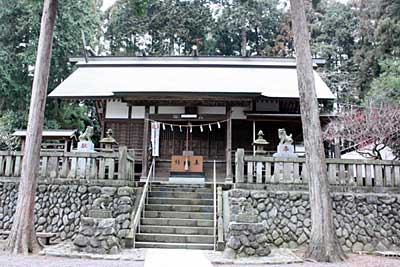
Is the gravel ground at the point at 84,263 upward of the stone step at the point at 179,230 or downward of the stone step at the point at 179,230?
downward

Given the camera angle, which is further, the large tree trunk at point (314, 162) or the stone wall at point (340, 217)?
the stone wall at point (340, 217)

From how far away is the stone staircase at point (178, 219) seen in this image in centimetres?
750

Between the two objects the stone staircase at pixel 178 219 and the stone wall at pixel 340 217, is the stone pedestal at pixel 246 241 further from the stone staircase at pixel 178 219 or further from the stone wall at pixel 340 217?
the stone wall at pixel 340 217

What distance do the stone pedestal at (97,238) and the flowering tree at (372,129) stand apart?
7.26 meters

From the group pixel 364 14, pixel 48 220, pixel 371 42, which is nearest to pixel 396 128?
pixel 48 220

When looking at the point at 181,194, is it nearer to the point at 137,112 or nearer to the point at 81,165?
the point at 81,165

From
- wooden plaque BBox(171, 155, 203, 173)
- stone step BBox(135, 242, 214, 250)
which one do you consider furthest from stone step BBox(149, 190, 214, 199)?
wooden plaque BBox(171, 155, 203, 173)

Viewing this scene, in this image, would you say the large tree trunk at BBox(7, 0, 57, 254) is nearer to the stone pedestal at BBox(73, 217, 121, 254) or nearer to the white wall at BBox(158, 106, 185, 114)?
the stone pedestal at BBox(73, 217, 121, 254)

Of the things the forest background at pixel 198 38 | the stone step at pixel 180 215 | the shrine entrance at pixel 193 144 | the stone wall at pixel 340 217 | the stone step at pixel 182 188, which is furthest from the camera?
the forest background at pixel 198 38

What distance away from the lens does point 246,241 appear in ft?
21.7

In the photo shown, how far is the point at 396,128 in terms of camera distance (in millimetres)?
9883

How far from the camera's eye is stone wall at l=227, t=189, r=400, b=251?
769 cm

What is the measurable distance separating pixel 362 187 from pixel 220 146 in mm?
5597

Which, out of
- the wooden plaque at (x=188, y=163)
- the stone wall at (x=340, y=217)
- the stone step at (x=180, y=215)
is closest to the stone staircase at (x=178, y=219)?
the stone step at (x=180, y=215)
